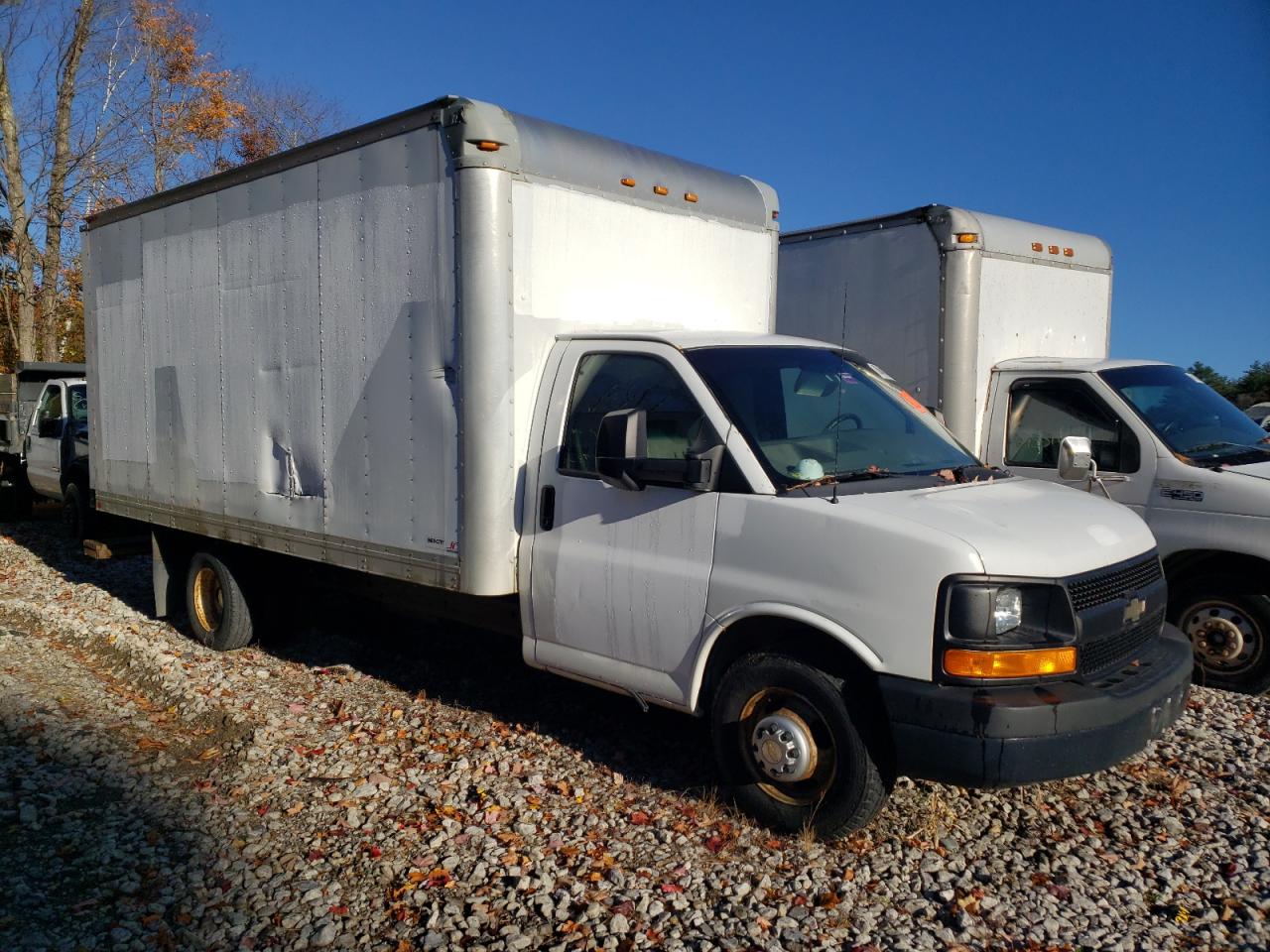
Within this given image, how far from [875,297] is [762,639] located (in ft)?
14.7

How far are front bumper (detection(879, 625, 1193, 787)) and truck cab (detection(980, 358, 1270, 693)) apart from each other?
195 cm

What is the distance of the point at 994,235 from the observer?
7863mm

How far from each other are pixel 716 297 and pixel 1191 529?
3345 mm

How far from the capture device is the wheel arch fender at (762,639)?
4.08 meters

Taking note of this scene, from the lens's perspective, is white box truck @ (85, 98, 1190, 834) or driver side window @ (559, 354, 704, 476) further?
driver side window @ (559, 354, 704, 476)

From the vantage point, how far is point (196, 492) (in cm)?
749

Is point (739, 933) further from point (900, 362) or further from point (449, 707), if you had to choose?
point (900, 362)

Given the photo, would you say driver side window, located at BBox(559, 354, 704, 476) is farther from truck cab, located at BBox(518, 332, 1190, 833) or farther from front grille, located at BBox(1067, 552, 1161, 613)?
Answer: front grille, located at BBox(1067, 552, 1161, 613)

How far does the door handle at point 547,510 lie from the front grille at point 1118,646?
8.14 ft

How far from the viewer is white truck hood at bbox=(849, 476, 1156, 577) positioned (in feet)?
12.7

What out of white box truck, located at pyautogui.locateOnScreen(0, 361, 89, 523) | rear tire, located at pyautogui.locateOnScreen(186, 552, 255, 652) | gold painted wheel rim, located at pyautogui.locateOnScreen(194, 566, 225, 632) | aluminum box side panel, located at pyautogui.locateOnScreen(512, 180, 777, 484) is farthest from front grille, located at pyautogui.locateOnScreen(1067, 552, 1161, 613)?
white box truck, located at pyautogui.locateOnScreen(0, 361, 89, 523)

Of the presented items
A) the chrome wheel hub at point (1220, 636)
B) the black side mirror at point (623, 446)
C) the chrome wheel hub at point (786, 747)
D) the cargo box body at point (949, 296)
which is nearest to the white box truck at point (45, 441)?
the cargo box body at point (949, 296)

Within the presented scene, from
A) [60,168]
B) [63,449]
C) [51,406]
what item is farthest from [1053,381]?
[60,168]

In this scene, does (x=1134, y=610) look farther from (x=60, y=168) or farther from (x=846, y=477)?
(x=60, y=168)
